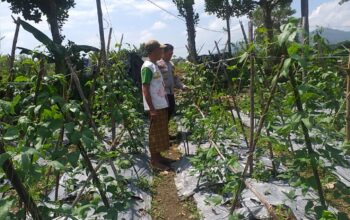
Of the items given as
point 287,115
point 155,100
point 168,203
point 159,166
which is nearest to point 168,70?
point 155,100

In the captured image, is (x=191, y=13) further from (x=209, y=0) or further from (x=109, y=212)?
(x=109, y=212)

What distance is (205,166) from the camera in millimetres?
3643

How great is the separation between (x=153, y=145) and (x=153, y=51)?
109 centimetres

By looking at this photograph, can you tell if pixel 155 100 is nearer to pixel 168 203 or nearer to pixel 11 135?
pixel 168 203

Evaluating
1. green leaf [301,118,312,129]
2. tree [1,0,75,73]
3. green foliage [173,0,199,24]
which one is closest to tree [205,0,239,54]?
green foliage [173,0,199,24]

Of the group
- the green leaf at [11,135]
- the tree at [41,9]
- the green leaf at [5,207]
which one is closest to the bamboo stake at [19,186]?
the green leaf at [11,135]

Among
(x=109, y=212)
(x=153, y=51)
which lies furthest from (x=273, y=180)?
(x=109, y=212)

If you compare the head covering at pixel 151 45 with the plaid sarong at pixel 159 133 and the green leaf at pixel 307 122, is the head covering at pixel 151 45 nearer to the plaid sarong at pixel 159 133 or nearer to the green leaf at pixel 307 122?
the plaid sarong at pixel 159 133

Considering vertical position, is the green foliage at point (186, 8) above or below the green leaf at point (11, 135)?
above

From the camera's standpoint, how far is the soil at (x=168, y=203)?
3.68 metres

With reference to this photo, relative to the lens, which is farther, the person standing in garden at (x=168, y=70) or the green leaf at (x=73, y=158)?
the person standing in garden at (x=168, y=70)

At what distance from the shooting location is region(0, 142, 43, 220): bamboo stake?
1640 mm

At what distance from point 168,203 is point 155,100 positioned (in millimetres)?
1202

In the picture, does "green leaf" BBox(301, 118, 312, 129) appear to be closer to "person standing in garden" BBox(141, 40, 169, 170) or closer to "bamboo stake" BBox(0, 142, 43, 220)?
"bamboo stake" BBox(0, 142, 43, 220)
